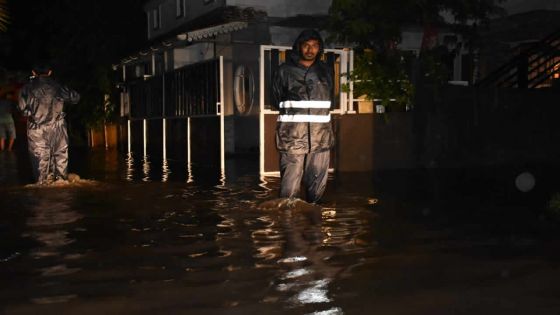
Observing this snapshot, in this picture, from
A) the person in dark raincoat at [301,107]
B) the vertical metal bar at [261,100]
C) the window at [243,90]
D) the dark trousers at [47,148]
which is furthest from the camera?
the window at [243,90]

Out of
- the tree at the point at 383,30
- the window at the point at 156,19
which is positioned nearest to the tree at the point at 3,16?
the tree at the point at 383,30

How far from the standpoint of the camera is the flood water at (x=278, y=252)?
4430 millimetres

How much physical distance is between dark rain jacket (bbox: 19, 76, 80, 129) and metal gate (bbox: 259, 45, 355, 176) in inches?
136

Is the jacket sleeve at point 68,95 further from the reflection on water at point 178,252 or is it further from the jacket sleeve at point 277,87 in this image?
the jacket sleeve at point 277,87

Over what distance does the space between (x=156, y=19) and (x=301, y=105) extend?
78.2 ft

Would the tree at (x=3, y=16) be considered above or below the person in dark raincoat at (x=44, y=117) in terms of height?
above

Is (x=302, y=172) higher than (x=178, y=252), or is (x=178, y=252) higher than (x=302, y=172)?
(x=302, y=172)

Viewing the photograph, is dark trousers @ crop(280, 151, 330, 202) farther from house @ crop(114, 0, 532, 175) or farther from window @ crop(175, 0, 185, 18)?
window @ crop(175, 0, 185, 18)

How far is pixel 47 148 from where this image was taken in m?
11.3

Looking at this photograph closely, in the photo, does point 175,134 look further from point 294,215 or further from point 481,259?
point 481,259

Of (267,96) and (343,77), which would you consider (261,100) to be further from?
(343,77)

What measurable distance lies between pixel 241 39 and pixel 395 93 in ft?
24.9

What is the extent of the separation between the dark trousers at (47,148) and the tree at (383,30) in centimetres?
545

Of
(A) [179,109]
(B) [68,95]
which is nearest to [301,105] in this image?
(B) [68,95]
